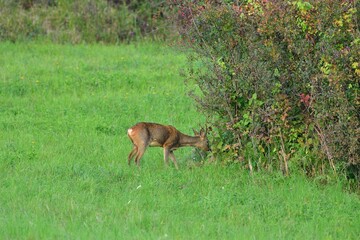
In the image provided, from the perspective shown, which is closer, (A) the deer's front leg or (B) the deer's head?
(A) the deer's front leg

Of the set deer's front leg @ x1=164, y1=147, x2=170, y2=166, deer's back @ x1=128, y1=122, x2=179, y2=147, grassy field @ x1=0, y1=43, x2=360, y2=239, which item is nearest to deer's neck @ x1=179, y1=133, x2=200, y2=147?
deer's back @ x1=128, y1=122, x2=179, y2=147

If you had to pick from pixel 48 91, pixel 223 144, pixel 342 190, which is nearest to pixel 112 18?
pixel 48 91

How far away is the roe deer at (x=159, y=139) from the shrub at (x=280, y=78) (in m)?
0.47

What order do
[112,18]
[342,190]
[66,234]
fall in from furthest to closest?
[112,18] < [342,190] < [66,234]

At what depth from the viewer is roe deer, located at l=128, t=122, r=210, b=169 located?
12.4 meters

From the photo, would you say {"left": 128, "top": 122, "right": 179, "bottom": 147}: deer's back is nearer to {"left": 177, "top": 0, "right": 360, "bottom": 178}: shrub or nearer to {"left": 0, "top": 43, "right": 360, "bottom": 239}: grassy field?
{"left": 0, "top": 43, "right": 360, "bottom": 239}: grassy field

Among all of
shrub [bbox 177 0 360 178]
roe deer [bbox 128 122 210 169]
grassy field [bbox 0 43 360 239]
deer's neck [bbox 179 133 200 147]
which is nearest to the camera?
grassy field [bbox 0 43 360 239]

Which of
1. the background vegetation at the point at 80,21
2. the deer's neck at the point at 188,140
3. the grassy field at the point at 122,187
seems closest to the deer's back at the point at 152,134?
the deer's neck at the point at 188,140

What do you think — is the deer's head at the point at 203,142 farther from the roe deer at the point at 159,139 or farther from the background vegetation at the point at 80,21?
the background vegetation at the point at 80,21

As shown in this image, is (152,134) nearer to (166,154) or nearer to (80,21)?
(166,154)

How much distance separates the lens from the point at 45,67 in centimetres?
1956

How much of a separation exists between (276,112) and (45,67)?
903cm

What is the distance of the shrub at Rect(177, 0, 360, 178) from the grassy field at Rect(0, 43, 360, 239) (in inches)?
15.9

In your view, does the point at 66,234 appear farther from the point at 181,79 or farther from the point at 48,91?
the point at 181,79
